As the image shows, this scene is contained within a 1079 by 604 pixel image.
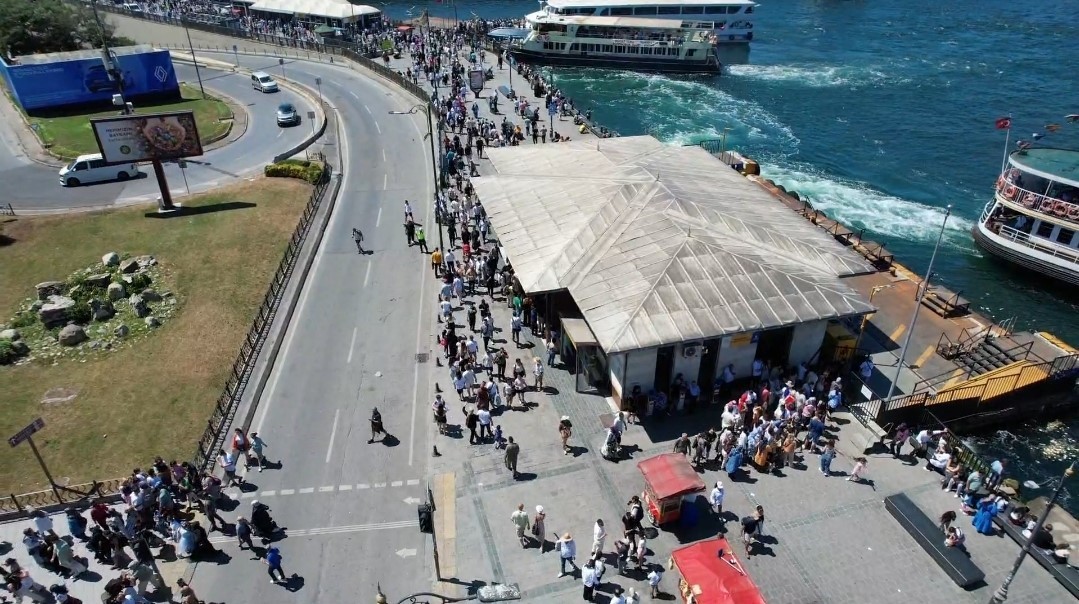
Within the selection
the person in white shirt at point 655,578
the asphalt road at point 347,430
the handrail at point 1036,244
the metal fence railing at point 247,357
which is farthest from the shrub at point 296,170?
the handrail at point 1036,244

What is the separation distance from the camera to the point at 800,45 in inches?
3853

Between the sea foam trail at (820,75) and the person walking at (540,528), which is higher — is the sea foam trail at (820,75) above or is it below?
above

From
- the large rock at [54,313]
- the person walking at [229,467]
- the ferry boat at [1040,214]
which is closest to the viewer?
the person walking at [229,467]

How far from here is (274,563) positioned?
18.3 m

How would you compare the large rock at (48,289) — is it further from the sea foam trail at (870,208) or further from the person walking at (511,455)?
the sea foam trail at (870,208)

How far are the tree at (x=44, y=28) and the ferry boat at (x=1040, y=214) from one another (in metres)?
83.0

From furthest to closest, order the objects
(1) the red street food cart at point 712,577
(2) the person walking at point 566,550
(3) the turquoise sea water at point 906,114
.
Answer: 1. (3) the turquoise sea water at point 906,114
2. (2) the person walking at point 566,550
3. (1) the red street food cart at point 712,577

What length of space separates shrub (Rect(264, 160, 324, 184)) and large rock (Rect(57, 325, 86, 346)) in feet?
63.2

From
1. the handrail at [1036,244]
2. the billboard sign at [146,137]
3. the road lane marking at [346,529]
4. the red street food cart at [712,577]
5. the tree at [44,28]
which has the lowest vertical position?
the road lane marking at [346,529]

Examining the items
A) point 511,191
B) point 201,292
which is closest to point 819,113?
point 511,191

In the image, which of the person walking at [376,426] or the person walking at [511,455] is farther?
the person walking at [376,426]

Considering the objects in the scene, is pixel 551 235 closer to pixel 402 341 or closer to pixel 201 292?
pixel 402 341

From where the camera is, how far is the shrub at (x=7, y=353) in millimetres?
28953

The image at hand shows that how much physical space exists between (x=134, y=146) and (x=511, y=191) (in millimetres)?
24669
